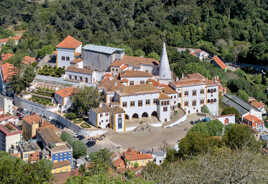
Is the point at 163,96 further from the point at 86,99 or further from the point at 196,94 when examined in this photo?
the point at 86,99

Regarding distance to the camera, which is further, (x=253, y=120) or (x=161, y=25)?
(x=161, y=25)

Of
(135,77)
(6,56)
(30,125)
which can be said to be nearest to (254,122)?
(135,77)

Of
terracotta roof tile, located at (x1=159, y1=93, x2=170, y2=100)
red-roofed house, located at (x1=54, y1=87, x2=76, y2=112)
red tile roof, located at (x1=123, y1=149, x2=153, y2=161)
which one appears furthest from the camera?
red-roofed house, located at (x1=54, y1=87, x2=76, y2=112)

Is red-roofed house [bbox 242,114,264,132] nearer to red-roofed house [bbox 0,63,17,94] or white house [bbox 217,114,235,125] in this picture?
white house [bbox 217,114,235,125]

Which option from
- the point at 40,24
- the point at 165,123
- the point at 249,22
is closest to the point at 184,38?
the point at 249,22

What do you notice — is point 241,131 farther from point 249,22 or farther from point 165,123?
point 249,22

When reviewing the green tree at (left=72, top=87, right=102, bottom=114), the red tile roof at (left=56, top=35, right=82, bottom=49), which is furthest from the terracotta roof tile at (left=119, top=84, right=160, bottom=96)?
the red tile roof at (left=56, top=35, right=82, bottom=49)
